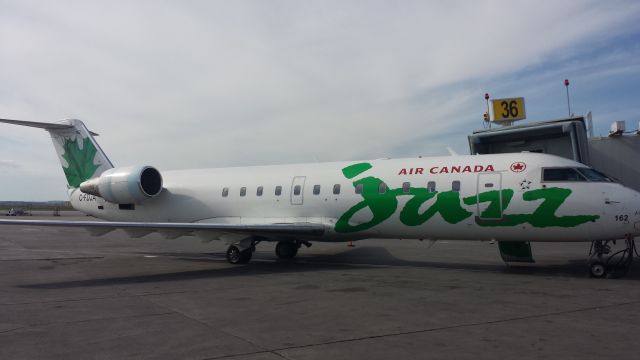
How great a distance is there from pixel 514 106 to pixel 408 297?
1891cm

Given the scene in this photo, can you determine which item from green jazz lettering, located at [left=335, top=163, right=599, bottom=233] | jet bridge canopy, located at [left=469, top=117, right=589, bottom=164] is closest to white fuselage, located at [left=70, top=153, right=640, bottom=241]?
green jazz lettering, located at [left=335, top=163, right=599, bottom=233]

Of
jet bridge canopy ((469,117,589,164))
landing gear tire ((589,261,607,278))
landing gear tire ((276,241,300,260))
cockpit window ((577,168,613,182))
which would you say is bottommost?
landing gear tire ((589,261,607,278))

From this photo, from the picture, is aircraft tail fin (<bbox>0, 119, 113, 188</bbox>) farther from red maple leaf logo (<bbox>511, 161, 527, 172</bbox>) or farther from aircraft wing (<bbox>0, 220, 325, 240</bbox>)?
red maple leaf logo (<bbox>511, 161, 527, 172</bbox>)

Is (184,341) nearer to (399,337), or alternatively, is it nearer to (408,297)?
(399,337)

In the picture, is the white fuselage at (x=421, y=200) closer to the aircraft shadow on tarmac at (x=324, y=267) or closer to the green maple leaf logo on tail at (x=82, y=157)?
the aircraft shadow on tarmac at (x=324, y=267)

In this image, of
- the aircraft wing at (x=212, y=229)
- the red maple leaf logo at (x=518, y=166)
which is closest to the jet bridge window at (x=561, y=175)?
the red maple leaf logo at (x=518, y=166)

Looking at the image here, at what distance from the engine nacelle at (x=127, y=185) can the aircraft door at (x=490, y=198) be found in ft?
36.6

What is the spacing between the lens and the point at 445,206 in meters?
12.3

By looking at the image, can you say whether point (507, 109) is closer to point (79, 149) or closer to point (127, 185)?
point (127, 185)

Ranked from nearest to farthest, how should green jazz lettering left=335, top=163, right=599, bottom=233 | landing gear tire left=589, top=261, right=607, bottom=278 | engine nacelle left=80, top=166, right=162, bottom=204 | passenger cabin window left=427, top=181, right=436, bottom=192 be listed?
landing gear tire left=589, top=261, right=607, bottom=278, green jazz lettering left=335, top=163, right=599, bottom=233, passenger cabin window left=427, top=181, right=436, bottom=192, engine nacelle left=80, top=166, right=162, bottom=204

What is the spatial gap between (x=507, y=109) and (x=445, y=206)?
47.5ft

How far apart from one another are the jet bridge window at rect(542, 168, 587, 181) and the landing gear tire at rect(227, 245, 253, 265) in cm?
854

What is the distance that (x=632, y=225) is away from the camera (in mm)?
10414

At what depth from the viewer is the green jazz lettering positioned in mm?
11180
